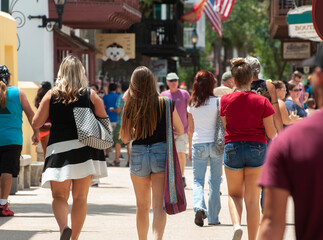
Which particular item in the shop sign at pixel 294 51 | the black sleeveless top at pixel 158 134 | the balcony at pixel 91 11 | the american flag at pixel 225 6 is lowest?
the black sleeveless top at pixel 158 134

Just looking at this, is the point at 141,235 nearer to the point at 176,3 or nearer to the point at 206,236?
the point at 206,236

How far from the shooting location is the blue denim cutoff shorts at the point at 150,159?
6.48 m

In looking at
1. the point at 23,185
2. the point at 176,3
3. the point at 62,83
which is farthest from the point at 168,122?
the point at 176,3

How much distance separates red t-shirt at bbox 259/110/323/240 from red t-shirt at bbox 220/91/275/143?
404 cm

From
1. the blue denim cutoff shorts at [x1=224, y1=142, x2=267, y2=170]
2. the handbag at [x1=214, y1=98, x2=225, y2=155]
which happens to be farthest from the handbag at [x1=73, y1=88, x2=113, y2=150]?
the handbag at [x1=214, y1=98, x2=225, y2=155]

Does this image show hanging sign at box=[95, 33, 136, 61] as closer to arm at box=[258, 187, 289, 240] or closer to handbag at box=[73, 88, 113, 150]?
handbag at box=[73, 88, 113, 150]

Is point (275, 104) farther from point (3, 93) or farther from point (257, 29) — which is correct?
point (257, 29)

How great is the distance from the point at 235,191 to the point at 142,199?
3.28 ft

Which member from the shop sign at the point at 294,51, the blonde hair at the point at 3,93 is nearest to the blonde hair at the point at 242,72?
the blonde hair at the point at 3,93

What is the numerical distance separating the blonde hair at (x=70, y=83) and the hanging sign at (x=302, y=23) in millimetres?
8654

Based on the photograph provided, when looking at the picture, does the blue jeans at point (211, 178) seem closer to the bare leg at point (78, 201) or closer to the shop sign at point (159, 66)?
the bare leg at point (78, 201)

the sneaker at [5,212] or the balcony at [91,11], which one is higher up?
the balcony at [91,11]

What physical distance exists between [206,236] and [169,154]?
5.73ft

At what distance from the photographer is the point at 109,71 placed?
2969cm
